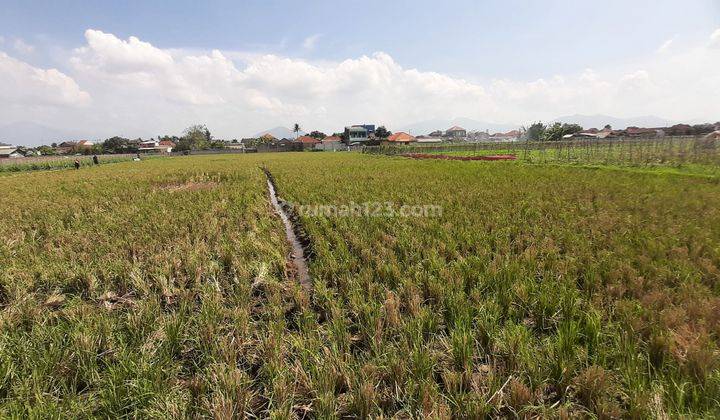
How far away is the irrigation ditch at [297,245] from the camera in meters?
4.75

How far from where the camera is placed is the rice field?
2168 millimetres

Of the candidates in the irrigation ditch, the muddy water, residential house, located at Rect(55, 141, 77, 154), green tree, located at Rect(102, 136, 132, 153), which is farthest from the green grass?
residential house, located at Rect(55, 141, 77, 154)

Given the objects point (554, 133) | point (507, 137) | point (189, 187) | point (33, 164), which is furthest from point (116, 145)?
point (507, 137)

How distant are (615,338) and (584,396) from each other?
2.61ft

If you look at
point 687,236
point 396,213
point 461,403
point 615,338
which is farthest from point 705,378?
point 396,213

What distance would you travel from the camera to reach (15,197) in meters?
12.1

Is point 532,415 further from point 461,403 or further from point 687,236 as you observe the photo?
point 687,236

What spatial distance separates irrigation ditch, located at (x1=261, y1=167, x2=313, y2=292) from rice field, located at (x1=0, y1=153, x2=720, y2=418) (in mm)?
180

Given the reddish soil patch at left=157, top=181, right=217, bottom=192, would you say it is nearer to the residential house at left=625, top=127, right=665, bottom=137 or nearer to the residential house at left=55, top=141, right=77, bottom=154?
the residential house at left=625, top=127, right=665, bottom=137

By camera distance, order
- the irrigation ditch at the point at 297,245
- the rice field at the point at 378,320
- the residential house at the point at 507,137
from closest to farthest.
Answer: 1. the rice field at the point at 378,320
2. the irrigation ditch at the point at 297,245
3. the residential house at the point at 507,137

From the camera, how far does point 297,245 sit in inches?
253

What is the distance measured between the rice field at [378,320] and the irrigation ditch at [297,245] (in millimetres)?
180

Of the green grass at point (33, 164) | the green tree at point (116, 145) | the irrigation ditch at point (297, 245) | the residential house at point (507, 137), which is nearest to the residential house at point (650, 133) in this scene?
the irrigation ditch at point (297, 245)

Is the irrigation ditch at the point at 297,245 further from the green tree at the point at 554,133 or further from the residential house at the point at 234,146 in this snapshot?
the green tree at the point at 554,133
